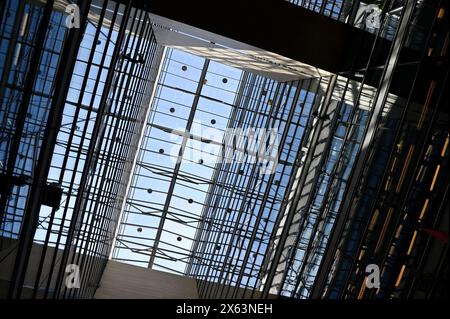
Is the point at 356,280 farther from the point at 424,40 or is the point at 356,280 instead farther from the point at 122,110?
the point at 122,110

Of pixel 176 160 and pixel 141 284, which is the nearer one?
pixel 141 284

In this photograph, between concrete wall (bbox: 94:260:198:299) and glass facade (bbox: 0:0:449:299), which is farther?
concrete wall (bbox: 94:260:198:299)

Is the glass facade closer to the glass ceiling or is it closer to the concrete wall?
the concrete wall

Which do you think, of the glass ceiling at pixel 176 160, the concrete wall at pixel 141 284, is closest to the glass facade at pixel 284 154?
the concrete wall at pixel 141 284

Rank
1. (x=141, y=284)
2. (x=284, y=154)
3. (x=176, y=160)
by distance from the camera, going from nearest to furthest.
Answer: (x=284, y=154)
(x=141, y=284)
(x=176, y=160)

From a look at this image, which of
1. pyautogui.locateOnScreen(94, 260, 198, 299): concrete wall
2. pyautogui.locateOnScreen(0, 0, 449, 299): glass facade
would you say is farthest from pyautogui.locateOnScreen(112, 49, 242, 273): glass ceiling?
pyautogui.locateOnScreen(0, 0, 449, 299): glass facade

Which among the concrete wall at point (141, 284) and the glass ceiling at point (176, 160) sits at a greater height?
the glass ceiling at point (176, 160)

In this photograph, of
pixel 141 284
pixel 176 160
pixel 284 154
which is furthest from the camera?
pixel 176 160

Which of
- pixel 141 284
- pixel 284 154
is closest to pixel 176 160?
pixel 141 284

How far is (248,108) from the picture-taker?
2044cm

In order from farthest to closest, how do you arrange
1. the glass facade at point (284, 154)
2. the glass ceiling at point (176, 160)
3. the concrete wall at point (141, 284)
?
the glass ceiling at point (176, 160) → the concrete wall at point (141, 284) → the glass facade at point (284, 154)

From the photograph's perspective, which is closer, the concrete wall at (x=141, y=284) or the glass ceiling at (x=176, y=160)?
the concrete wall at (x=141, y=284)

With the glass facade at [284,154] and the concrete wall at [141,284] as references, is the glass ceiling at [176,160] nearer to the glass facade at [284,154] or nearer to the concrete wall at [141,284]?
the concrete wall at [141,284]

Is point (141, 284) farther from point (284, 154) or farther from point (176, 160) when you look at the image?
point (176, 160)
